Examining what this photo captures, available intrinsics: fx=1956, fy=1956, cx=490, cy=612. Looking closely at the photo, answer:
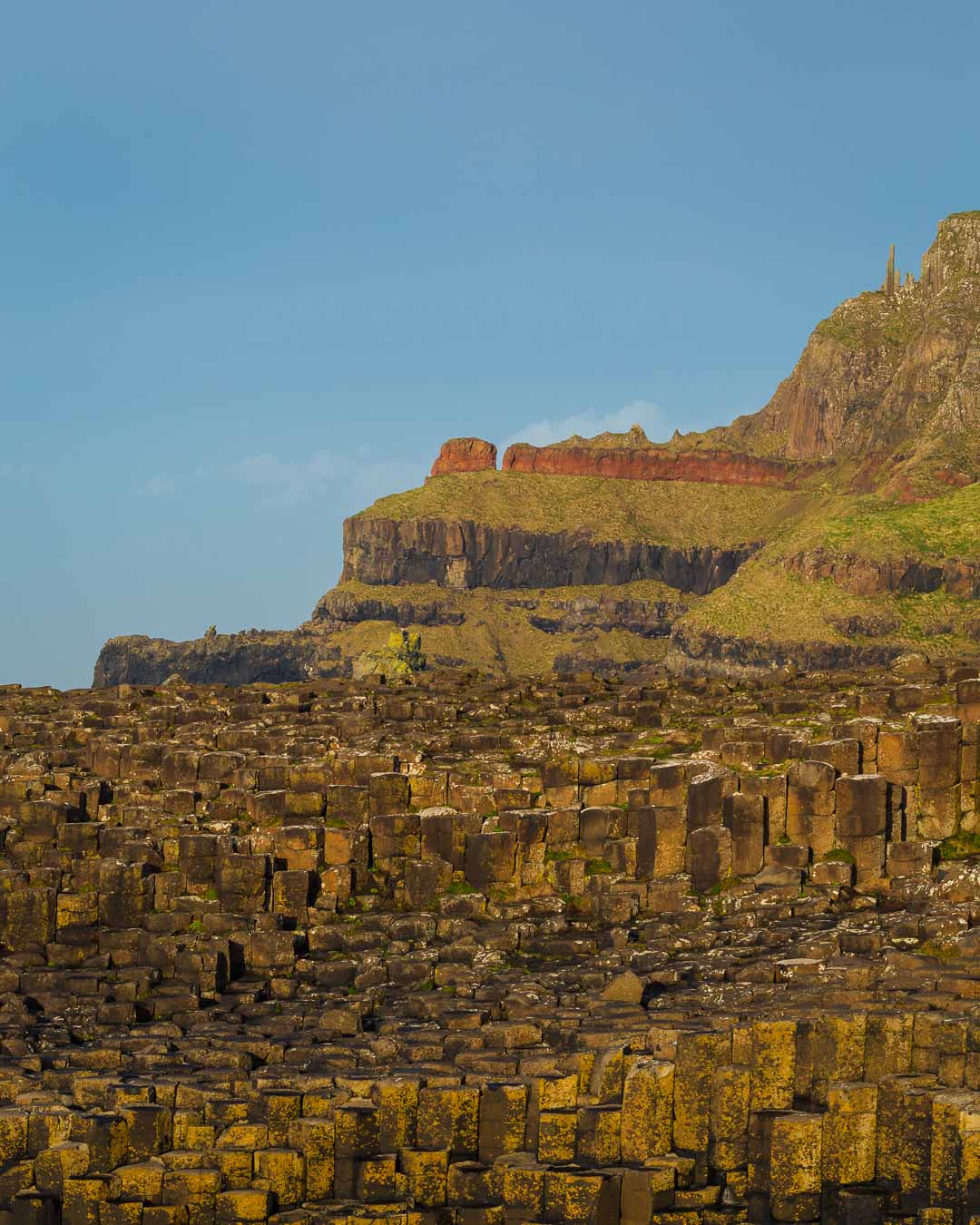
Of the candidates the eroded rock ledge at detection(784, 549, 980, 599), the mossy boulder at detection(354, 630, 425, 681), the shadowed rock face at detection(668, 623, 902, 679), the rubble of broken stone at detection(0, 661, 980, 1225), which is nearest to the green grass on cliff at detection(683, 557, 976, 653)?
the eroded rock ledge at detection(784, 549, 980, 599)

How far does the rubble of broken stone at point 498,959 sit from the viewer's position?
22.3 m

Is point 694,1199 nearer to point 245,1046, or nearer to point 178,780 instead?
point 245,1046

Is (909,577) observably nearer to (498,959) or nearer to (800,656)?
(800,656)

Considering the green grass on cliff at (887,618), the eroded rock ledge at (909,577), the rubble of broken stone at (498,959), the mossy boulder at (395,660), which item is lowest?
the rubble of broken stone at (498,959)

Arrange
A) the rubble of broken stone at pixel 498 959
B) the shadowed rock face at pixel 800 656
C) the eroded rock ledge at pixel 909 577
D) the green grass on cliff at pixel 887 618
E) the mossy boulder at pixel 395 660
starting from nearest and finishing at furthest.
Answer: the rubble of broken stone at pixel 498 959 → the mossy boulder at pixel 395 660 → the shadowed rock face at pixel 800 656 → the green grass on cliff at pixel 887 618 → the eroded rock ledge at pixel 909 577

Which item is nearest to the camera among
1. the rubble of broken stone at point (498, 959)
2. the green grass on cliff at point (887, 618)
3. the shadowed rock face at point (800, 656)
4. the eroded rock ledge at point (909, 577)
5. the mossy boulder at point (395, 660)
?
the rubble of broken stone at point (498, 959)

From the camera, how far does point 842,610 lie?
193000mm

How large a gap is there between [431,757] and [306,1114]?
942 inches

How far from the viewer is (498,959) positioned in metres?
36.1

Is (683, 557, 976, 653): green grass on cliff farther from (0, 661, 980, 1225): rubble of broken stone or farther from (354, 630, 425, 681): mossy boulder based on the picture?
(0, 661, 980, 1225): rubble of broken stone

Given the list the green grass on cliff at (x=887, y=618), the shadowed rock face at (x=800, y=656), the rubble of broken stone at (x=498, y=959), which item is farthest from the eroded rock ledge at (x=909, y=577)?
the rubble of broken stone at (x=498, y=959)

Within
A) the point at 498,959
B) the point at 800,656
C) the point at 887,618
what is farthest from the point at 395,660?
the point at 498,959

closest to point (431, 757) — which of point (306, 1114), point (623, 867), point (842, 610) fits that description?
point (623, 867)

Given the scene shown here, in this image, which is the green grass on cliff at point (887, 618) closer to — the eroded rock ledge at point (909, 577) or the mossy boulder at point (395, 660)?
the eroded rock ledge at point (909, 577)
